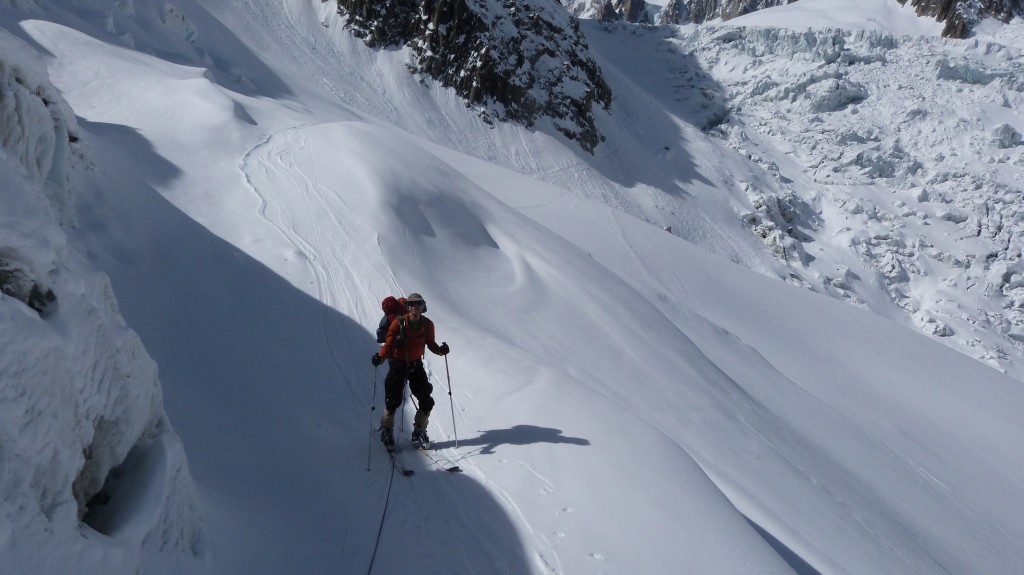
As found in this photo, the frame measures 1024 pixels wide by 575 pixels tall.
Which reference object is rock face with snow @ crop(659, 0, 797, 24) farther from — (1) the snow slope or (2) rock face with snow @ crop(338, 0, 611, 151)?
(1) the snow slope

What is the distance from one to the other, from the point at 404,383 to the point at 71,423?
10.4 feet

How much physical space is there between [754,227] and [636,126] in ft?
36.6

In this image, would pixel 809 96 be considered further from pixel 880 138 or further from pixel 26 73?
pixel 26 73

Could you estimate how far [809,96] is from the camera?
40906 millimetres

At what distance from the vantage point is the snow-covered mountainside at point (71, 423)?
240 centimetres

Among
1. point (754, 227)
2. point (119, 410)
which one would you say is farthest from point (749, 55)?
point (119, 410)

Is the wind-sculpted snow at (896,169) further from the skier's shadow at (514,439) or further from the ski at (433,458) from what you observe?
the ski at (433,458)

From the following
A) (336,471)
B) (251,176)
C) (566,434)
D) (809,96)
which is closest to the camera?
(336,471)

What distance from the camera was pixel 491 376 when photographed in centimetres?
708

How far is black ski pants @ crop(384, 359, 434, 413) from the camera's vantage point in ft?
18.8

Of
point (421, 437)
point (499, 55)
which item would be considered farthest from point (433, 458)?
point (499, 55)

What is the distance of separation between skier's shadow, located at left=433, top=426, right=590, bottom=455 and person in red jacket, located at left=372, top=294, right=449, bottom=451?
0.40 m

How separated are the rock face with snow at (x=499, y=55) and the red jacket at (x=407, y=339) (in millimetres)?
30466

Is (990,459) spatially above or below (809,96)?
below
